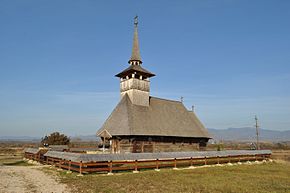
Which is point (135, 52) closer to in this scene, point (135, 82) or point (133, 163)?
point (135, 82)

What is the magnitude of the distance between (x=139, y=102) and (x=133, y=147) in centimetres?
704

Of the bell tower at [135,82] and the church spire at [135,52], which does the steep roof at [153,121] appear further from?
the church spire at [135,52]

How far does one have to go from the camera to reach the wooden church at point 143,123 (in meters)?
30.9

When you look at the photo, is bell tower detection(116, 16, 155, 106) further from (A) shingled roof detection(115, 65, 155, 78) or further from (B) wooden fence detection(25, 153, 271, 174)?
(B) wooden fence detection(25, 153, 271, 174)

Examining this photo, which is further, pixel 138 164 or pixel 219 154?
pixel 219 154

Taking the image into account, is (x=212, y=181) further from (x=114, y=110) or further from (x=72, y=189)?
(x=114, y=110)

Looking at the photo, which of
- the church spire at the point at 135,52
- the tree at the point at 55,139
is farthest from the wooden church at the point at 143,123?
the tree at the point at 55,139

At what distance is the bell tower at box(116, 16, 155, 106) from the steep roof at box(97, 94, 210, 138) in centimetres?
88

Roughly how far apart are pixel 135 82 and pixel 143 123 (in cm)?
601

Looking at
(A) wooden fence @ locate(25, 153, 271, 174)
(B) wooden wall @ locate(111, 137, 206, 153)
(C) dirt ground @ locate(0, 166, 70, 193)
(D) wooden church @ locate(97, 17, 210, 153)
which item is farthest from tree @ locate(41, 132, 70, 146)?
(C) dirt ground @ locate(0, 166, 70, 193)

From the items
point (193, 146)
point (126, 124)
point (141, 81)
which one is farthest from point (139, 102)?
point (193, 146)

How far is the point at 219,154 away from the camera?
30547mm

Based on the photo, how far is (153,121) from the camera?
3397 cm

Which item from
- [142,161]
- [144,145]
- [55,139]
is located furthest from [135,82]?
[55,139]
